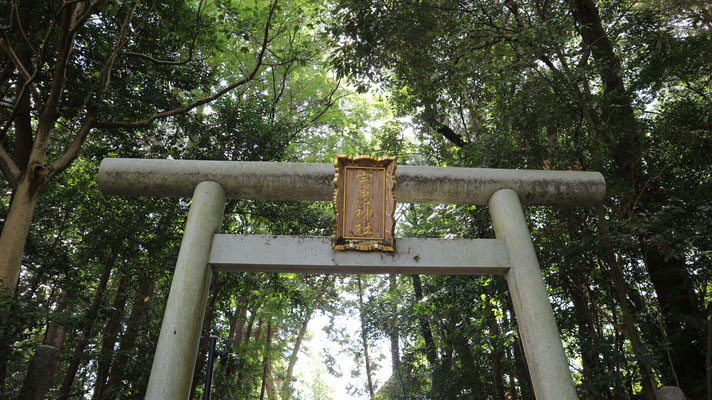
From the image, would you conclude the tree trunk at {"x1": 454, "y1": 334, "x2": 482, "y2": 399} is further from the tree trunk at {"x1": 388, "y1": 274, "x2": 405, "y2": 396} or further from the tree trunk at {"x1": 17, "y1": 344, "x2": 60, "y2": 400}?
the tree trunk at {"x1": 17, "y1": 344, "x2": 60, "y2": 400}

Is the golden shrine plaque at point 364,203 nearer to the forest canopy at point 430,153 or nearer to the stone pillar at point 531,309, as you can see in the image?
the stone pillar at point 531,309

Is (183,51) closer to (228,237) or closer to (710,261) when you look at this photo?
(228,237)

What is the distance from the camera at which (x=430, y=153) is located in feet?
28.5

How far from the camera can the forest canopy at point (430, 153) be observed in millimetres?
4117

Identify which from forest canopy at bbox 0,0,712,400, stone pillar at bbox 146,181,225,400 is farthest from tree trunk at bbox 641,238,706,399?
stone pillar at bbox 146,181,225,400

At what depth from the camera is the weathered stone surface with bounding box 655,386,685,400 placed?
3.42 metres

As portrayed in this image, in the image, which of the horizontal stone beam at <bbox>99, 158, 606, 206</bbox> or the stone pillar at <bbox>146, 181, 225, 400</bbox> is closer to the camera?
the stone pillar at <bbox>146, 181, 225, 400</bbox>

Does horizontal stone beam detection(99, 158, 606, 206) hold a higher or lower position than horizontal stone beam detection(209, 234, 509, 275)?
higher

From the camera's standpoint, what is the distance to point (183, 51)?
7.32 m

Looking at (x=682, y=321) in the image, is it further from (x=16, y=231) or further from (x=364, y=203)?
(x=16, y=231)

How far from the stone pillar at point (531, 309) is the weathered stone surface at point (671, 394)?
1.27 meters

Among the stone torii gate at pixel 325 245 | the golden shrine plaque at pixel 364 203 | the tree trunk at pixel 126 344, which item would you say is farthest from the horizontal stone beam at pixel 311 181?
the tree trunk at pixel 126 344

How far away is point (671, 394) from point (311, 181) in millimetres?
3656

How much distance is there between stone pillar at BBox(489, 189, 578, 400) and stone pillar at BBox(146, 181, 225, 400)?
2.58 metres
